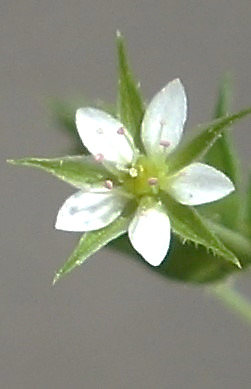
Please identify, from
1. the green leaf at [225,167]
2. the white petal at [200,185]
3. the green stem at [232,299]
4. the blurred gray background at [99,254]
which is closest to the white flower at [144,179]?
the white petal at [200,185]

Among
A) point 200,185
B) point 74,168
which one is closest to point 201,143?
point 200,185

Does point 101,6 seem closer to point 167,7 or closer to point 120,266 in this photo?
point 167,7

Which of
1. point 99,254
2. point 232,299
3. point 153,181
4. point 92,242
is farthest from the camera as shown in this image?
point 99,254

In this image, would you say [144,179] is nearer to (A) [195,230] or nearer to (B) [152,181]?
(B) [152,181]

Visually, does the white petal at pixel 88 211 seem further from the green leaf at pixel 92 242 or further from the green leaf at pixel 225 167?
the green leaf at pixel 225 167

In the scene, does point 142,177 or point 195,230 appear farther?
point 142,177

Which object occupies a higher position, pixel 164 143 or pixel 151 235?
pixel 164 143
